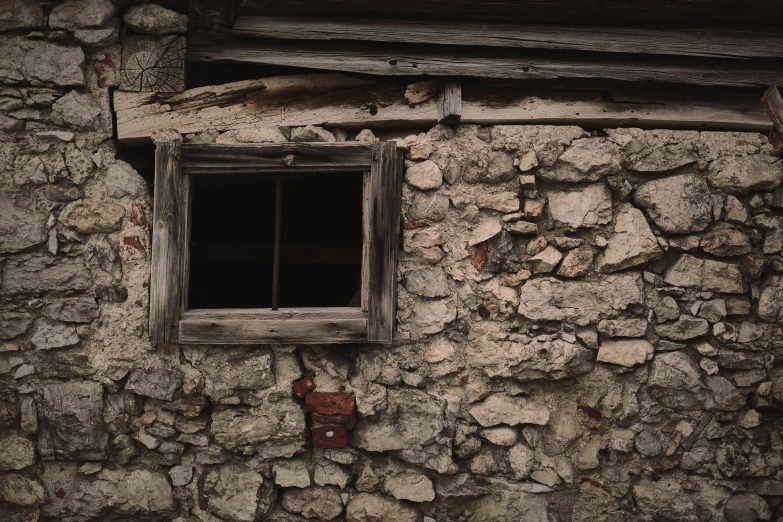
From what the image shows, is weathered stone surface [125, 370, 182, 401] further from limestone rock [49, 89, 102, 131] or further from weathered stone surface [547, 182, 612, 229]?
weathered stone surface [547, 182, 612, 229]

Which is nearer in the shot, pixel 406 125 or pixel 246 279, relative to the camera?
pixel 406 125

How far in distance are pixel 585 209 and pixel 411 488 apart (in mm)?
1453

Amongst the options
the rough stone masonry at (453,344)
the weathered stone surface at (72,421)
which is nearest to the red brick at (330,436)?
the rough stone masonry at (453,344)

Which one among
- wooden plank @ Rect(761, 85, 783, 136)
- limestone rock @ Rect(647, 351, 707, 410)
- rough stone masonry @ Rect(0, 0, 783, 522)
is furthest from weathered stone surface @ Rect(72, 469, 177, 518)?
wooden plank @ Rect(761, 85, 783, 136)

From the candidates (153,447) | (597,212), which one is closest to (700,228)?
(597,212)

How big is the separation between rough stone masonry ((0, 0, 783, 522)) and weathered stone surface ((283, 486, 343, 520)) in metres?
0.01

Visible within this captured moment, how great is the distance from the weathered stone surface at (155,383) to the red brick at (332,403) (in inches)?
23.6

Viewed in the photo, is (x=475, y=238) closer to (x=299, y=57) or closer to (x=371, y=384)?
(x=371, y=384)

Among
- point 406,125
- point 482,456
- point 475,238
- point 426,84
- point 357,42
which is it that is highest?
point 357,42

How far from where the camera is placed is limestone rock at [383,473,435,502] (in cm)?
267

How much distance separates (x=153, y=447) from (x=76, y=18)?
1.92 metres

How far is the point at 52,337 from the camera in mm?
2682

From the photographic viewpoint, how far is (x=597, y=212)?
8.70 feet

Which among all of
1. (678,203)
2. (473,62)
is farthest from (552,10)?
(678,203)
